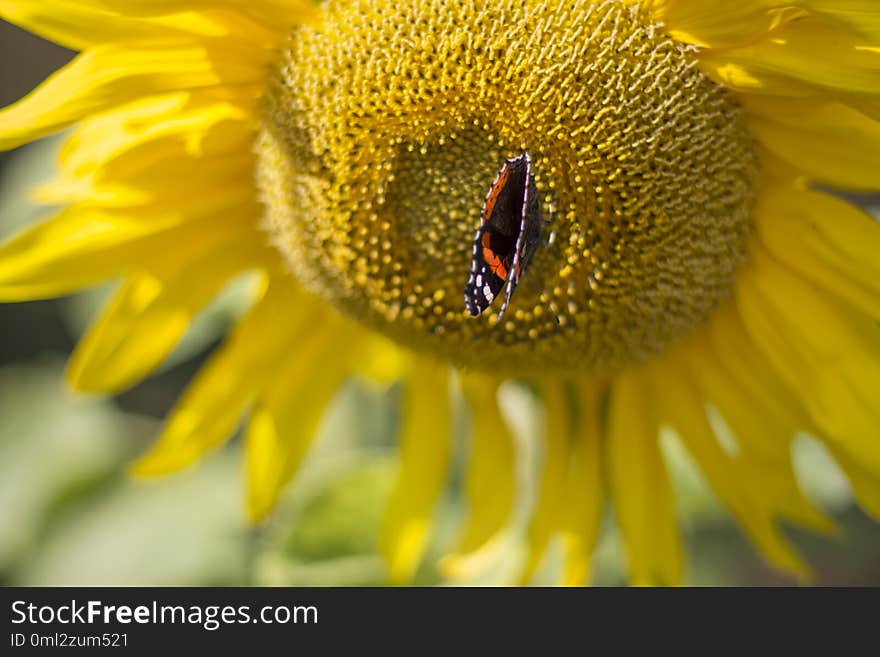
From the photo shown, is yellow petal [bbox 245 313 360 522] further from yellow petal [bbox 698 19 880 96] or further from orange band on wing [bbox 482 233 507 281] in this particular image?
yellow petal [bbox 698 19 880 96]

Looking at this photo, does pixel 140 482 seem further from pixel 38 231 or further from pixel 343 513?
pixel 38 231

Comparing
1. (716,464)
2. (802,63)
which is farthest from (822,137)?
(716,464)

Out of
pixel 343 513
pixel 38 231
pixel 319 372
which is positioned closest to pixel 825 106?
pixel 319 372

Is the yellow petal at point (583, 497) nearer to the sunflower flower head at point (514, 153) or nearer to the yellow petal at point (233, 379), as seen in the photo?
the sunflower flower head at point (514, 153)

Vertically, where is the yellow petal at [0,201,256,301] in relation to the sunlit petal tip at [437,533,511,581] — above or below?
above

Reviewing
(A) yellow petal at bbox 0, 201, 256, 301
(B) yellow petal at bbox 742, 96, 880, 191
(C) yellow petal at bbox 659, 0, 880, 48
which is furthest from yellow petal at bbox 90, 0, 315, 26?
(B) yellow petal at bbox 742, 96, 880, 191

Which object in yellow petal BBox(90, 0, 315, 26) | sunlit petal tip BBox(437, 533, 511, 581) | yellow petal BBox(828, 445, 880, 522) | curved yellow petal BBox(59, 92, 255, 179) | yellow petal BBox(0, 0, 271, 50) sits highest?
yellow petal BBox(90, 0, 315, 26)
